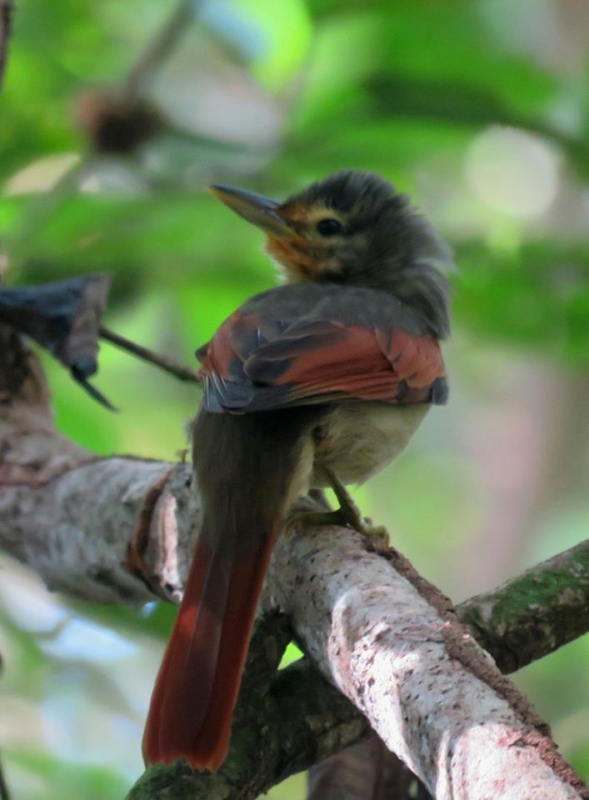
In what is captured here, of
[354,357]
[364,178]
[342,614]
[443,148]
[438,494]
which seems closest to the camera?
[342,614]

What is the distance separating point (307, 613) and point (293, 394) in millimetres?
589

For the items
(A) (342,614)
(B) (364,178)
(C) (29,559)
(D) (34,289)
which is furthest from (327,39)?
(A) (342,614)

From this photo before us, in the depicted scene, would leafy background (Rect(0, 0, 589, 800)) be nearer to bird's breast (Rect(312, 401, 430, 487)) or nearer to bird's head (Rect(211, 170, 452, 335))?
bird's head (Rect(211, 170, 452, 335))

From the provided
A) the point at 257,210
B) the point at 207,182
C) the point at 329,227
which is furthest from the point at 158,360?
the point at 207,182

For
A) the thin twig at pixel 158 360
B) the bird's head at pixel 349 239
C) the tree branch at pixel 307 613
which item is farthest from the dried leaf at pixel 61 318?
the bird's head at pixel 349 239

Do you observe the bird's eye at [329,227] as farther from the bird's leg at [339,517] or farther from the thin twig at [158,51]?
the bird's leg at [339,517]

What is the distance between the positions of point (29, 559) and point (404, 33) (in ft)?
A: 6.97

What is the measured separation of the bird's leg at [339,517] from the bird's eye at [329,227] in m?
1.02

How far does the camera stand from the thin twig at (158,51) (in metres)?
3.85

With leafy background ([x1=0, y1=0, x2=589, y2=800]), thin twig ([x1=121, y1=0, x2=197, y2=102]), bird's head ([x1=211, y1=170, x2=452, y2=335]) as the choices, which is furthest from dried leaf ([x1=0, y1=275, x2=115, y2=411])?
thin twig ([x1=121, y1=0, x2=197, y2=102])

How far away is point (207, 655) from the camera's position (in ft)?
7.38

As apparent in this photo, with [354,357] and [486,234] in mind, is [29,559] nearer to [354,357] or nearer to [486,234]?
[354,357]

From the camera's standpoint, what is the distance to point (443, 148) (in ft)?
13.9

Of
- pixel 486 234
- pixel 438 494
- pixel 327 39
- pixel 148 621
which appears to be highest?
pixel 438 494
